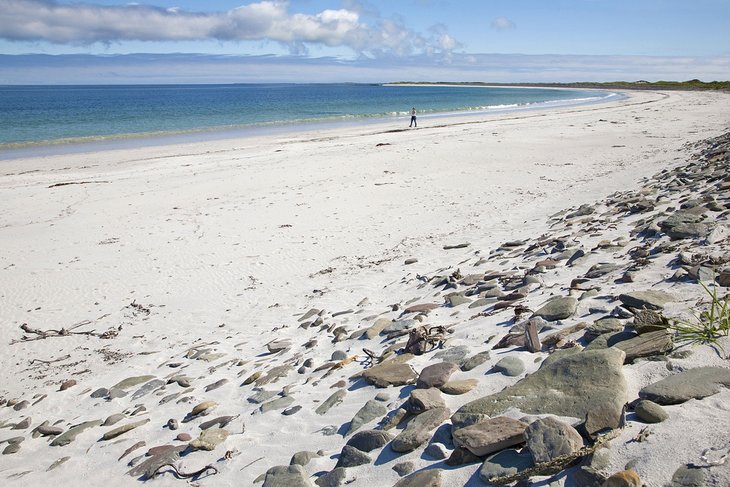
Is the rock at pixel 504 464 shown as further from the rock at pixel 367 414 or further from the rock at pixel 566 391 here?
the rock at pixel 367 414

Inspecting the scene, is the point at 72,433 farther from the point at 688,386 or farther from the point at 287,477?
the point at 688,386

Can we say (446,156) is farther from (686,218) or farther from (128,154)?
(128,154)

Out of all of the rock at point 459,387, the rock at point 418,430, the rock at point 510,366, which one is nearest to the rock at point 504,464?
the rock at point 418,430

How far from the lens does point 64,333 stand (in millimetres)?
6836

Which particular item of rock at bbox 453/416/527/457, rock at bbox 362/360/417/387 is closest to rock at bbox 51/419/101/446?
rock at bbox 362/360/417/387

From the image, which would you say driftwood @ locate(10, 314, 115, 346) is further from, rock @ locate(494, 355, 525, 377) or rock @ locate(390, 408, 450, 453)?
rock @ locate(494, 355, 525, 377)

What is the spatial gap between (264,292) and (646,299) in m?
5.11

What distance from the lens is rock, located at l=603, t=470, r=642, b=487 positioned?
2180 millimetres

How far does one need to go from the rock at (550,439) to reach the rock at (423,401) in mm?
798

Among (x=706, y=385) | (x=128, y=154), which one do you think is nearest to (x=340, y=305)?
(x=706, y=385)

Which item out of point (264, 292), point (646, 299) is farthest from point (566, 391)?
point (264, 292)

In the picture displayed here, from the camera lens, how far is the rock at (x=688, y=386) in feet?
8.89

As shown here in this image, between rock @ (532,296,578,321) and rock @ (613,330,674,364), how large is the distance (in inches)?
35.0

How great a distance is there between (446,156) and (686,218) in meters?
12.9
